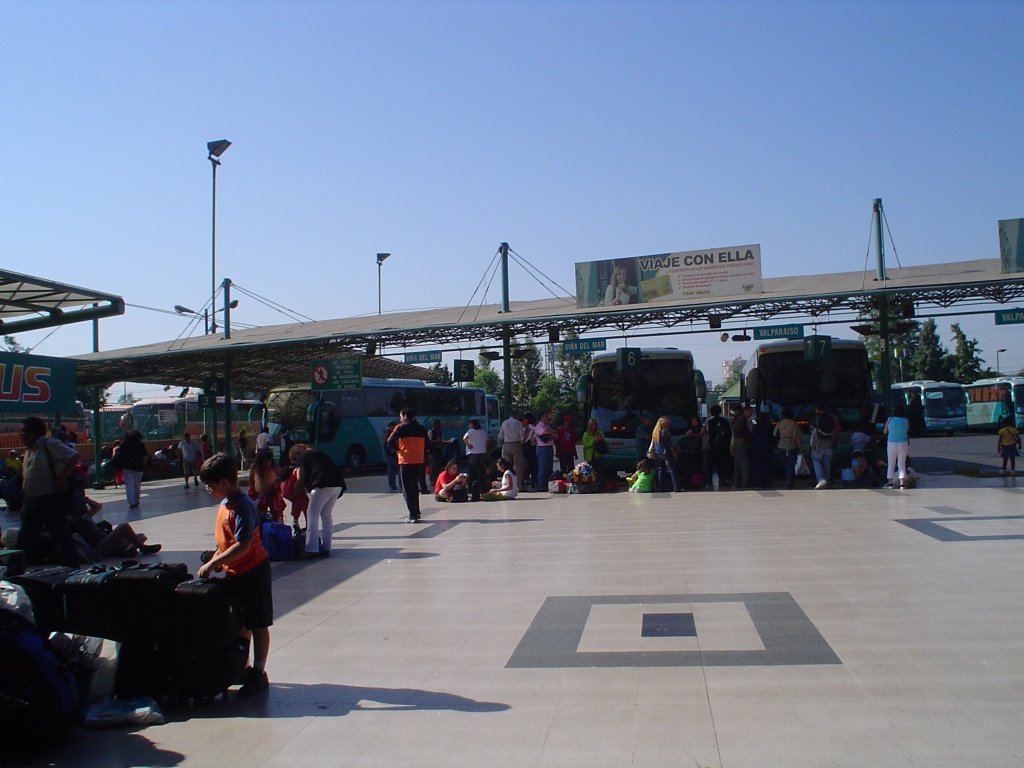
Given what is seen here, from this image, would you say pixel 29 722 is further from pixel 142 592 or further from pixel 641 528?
pixel 641 528

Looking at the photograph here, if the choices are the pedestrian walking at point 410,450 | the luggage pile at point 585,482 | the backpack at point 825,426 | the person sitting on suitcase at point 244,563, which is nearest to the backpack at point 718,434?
the backpack at point 825,426

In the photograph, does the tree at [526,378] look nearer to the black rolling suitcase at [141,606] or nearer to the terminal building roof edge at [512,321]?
the terminal building roof edge at [512,321]

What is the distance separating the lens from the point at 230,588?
6.07 meters

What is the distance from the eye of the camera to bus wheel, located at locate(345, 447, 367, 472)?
35.3 m

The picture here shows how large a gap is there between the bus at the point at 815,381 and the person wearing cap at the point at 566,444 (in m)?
5.02

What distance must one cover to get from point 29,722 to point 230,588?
142cm

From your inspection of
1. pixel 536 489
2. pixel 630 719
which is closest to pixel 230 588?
pixel 630 719

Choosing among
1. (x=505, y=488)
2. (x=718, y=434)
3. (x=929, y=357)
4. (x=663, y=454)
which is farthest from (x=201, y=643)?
(x=929, y=357)

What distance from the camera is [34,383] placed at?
12.5 meters

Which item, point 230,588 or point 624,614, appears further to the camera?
point 624,614

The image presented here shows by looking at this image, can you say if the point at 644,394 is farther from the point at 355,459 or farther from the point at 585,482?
the point at 355,459

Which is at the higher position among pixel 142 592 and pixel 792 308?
pixel 792 308

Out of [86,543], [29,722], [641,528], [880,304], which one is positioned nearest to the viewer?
[29,722]

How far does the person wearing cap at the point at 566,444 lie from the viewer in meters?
20.8
